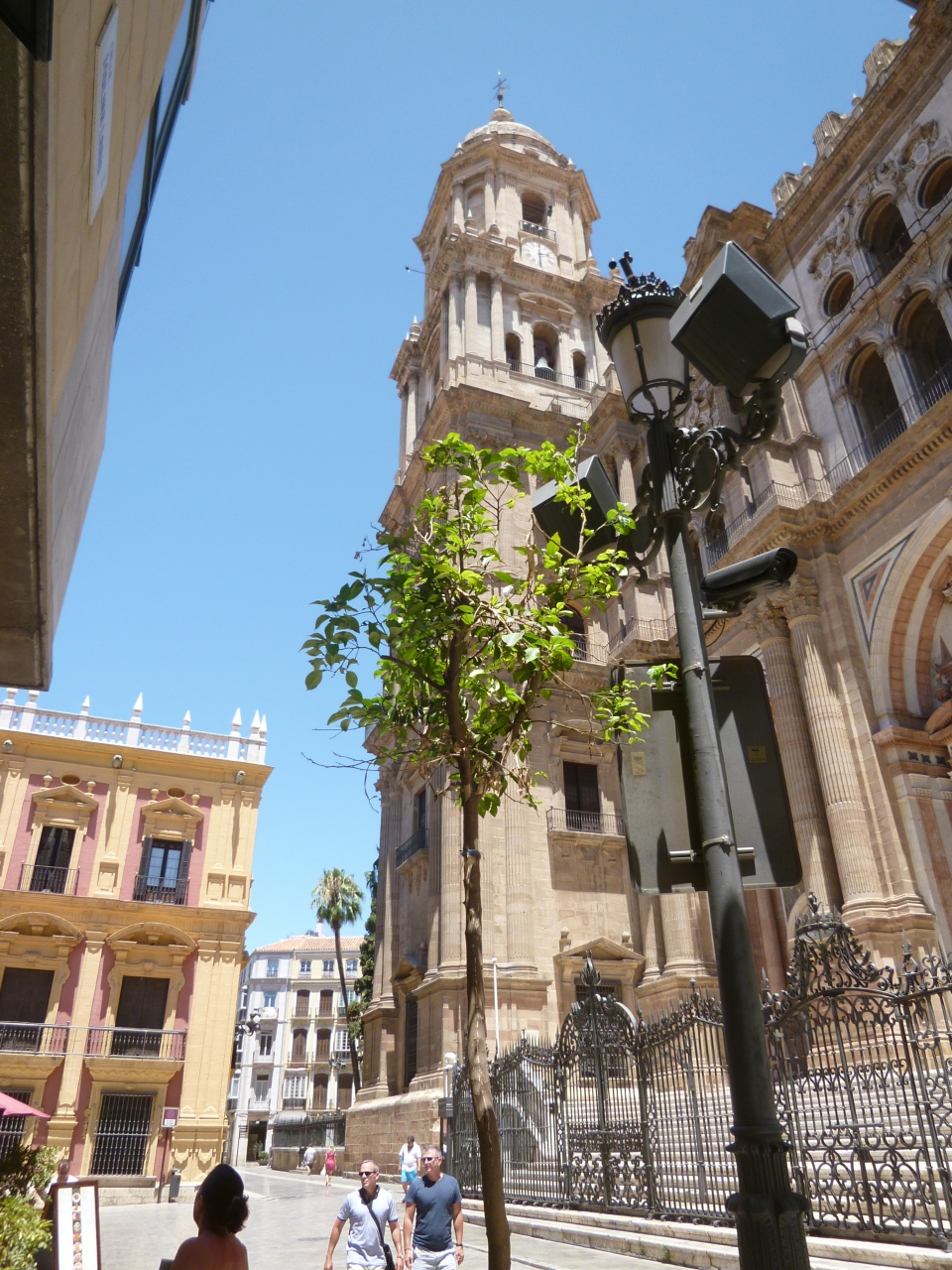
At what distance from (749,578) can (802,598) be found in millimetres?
17166

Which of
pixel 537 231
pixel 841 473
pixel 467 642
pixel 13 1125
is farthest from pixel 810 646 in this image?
pixel 537 231

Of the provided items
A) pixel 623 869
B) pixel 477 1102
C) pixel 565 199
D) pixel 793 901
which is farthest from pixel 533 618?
pixel 565 199

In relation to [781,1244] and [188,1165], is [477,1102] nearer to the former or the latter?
[781,1244]

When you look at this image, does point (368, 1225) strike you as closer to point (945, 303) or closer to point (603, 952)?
point (603, 952)

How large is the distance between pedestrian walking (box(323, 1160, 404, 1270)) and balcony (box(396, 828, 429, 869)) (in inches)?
711

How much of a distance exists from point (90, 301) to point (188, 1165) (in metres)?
25.6

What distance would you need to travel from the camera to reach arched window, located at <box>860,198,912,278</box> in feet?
69.2

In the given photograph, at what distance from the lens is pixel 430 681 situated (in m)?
6.44

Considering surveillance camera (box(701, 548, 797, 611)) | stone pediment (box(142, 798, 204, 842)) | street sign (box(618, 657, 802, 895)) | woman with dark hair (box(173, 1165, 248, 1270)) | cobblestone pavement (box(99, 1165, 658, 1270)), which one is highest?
stone pediment (box(142, 798, 204, 842))

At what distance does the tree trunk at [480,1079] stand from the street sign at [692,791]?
210 centimetres

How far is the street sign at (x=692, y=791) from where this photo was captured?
311 cm

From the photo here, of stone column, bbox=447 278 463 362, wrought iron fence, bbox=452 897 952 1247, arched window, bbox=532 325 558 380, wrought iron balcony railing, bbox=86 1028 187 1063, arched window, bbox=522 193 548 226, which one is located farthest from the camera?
arched window, bbox=522 193 548 226

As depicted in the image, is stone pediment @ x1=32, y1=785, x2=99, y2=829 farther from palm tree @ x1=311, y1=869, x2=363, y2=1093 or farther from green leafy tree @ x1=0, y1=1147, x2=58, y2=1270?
palm tree @ x1=311, y1=869, x2=363, y2=1093

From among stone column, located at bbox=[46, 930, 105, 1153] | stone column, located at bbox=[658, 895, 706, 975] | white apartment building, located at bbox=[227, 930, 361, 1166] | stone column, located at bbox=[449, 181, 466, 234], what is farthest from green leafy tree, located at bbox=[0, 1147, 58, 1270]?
white apartment building, located at bbox=[227, 930, 361, 1166]
